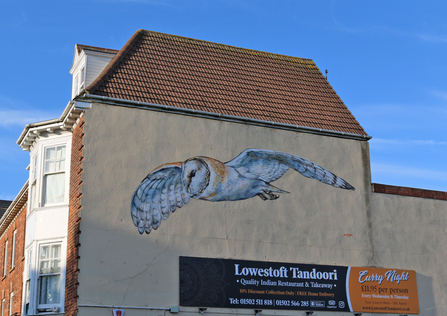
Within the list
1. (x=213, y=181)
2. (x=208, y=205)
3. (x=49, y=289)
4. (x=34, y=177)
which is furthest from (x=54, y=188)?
(x=213, y=181)

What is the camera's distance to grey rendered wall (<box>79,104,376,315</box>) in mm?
17453

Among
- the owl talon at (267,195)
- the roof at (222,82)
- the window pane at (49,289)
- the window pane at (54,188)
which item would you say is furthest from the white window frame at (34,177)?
the owl talon at (267,195)

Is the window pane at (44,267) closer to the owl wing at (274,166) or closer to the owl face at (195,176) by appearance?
the owl face at (195,176)

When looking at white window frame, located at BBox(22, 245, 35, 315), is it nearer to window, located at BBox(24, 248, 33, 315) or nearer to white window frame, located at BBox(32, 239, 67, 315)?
window, located at BBox(24, 248, 33, 315)

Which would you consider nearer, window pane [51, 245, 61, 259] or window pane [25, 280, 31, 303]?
window pane [51, 245, 61, 259]

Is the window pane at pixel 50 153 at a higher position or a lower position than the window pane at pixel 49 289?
higher

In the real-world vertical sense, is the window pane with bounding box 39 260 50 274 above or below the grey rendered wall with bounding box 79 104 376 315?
below

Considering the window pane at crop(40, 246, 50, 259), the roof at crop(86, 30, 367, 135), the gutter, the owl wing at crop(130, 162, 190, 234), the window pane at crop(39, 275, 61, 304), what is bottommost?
the window pane at crop(39, 275, 61, 304)

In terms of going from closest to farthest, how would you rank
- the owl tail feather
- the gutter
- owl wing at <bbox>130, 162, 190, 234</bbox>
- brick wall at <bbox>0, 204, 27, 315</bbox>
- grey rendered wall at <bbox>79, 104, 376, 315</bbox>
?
grey rendered wall at <bbox>79, 104, 376, 315</bbox>, owl wing at <bbox>130, 162, 190, 234</bbox>, the gutter, the owl tail feather, brick wall at <bbox>0, 204, 27, 315</bbox>

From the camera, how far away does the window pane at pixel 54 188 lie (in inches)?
753

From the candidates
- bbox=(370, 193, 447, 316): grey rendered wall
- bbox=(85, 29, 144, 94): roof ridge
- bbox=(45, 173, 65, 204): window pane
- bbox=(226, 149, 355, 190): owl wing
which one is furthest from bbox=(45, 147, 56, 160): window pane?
bbox=(370, 193, 447, 316): grey rendered wall

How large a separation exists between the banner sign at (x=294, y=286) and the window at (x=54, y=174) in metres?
4.77

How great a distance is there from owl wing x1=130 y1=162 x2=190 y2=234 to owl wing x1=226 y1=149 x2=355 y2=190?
6.83 feet

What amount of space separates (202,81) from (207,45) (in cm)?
293
